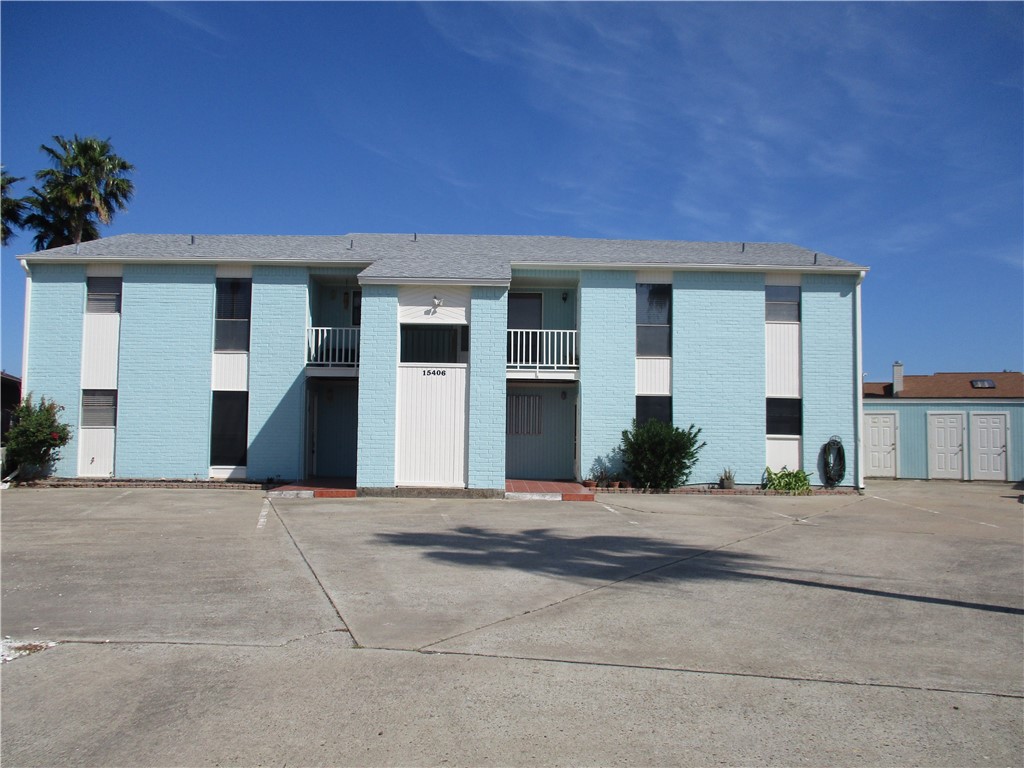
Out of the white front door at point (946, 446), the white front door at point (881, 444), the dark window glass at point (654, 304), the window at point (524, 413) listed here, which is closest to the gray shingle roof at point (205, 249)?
the window at point (524, 413)

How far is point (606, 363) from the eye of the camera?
17672mm

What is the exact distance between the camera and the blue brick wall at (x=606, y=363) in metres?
17.6

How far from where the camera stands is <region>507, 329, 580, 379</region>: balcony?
17453mm

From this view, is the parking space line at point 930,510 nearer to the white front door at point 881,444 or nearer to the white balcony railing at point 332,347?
the white front door at point 881,444

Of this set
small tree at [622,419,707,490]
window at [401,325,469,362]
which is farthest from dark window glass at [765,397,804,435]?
window at [401,325,469,362]

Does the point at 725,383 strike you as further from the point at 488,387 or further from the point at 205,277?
the point at 205,277

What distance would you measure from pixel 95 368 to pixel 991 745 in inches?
730

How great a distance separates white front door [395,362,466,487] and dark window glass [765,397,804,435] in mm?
7733

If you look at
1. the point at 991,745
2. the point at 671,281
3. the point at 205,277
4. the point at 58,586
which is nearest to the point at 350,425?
the point at 205,277

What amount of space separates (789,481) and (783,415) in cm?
163

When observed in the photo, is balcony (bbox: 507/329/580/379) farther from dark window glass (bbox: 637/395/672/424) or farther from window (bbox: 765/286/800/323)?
window (bbox: 765/286/800/323)

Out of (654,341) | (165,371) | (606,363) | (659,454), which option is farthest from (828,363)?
(165,371)

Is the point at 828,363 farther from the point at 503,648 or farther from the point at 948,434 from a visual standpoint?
the point at 503,648

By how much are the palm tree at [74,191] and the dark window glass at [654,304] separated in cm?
2066
